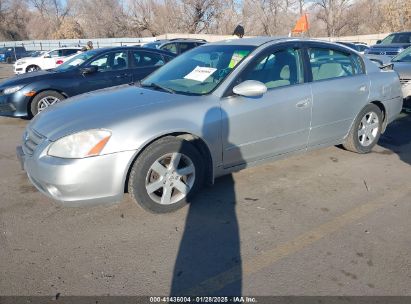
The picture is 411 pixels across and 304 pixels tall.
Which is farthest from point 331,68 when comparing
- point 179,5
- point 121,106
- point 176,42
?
point 179,5

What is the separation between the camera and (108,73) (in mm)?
7574

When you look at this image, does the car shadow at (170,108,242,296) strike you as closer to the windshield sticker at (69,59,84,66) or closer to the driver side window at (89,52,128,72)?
the driver side window at (89,52,128,72)

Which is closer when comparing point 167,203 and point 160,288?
point 160,288

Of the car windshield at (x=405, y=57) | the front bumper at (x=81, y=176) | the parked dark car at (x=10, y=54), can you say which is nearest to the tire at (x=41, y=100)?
the front bumper at (x=81, y=176)

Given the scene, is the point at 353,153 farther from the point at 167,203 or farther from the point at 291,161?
the point at 167,203

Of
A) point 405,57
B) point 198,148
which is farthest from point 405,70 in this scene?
point 198,148

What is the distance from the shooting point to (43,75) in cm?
733

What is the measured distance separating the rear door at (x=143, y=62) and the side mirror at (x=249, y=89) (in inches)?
181

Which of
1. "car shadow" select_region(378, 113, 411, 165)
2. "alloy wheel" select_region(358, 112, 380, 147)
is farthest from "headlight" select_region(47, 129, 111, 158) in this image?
"car shadow" select_region(378, 113, 411, 165)

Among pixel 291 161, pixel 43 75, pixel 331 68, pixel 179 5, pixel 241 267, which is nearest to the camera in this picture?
pixel 241 267

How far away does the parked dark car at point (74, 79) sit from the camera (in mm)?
7098

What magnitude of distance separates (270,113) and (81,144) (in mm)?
1929

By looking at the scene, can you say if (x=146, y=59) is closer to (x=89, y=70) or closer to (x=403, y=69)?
(x=89, y=70)

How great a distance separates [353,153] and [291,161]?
3.20 ft
